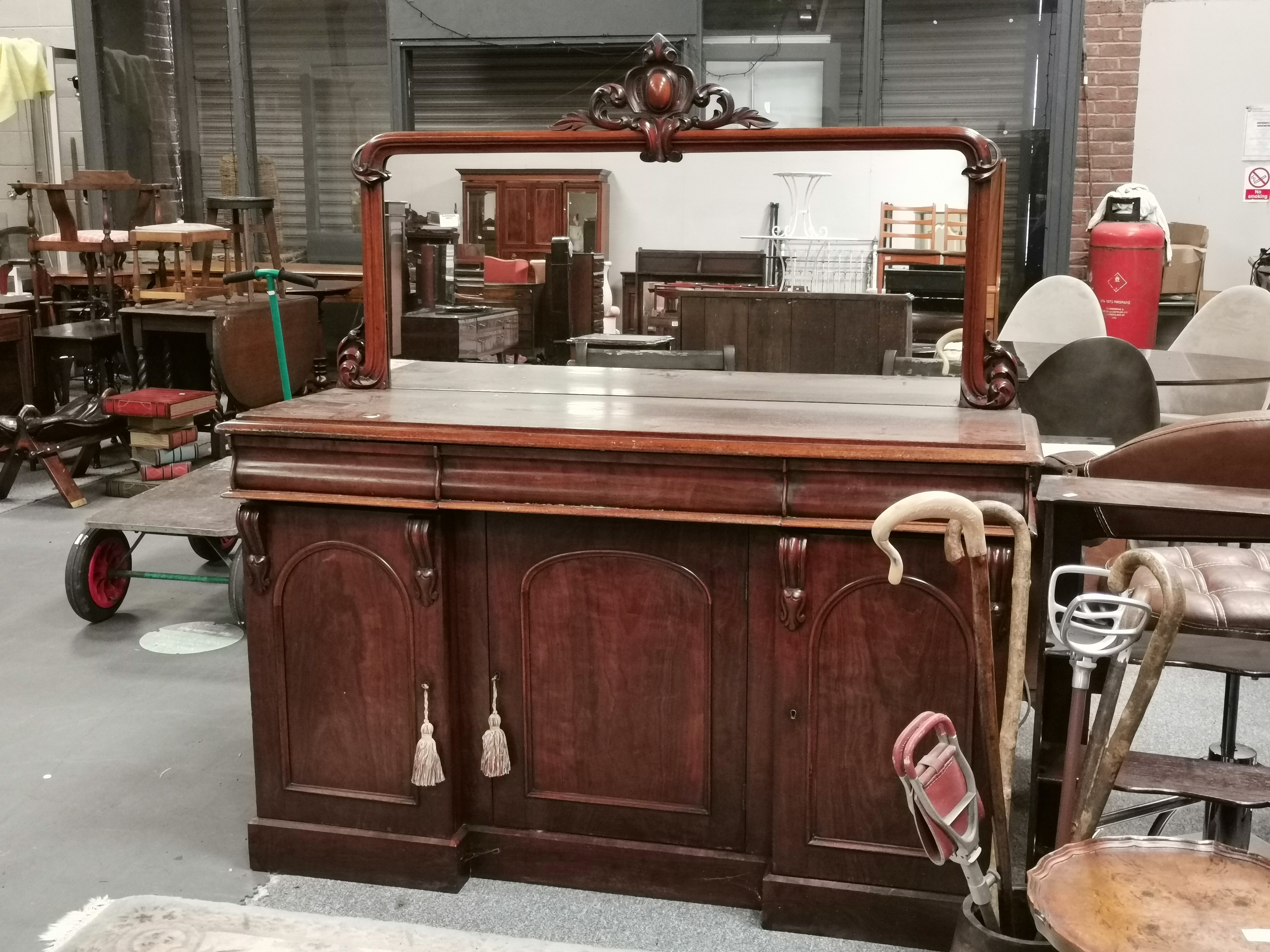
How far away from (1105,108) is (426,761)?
7982 millimetres

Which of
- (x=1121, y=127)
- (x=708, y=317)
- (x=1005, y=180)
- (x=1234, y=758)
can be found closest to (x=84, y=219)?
(x=708, y=317)

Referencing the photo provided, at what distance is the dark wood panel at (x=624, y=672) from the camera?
7.44ft

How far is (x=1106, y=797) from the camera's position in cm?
161

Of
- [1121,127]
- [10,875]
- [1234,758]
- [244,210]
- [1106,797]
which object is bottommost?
[10,875]

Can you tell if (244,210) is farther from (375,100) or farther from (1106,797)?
(1106,797)

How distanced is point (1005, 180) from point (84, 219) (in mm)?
7407

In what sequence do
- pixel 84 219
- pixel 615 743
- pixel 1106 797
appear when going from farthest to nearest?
1. pixel 84 219
2. pixel 615 743
3. pixel 1106 797

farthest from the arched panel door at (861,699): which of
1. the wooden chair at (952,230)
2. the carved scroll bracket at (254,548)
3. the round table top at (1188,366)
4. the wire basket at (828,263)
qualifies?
the wooden chair at (952,230)

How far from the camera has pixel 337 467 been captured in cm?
229

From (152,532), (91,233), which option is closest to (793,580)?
(152,532)

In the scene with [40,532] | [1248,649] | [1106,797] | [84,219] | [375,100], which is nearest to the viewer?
[1106,797]

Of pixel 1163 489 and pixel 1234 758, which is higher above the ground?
pixel 1163 489

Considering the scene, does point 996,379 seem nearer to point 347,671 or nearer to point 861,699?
point 861,699

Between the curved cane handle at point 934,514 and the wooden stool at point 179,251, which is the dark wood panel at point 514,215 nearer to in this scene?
the wooden stool at point 179,251
